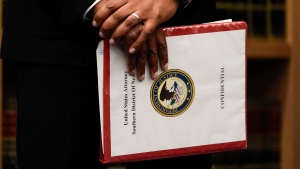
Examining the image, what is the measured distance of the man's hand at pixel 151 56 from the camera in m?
0.80

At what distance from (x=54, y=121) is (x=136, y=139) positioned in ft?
0.45

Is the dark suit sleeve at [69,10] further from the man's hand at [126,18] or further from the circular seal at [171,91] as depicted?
the circular seal at [171,91]

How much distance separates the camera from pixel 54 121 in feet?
2.73

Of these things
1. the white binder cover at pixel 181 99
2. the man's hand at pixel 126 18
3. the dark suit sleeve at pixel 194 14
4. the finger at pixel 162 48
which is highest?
the dark suit sleeve at pixel 194 14

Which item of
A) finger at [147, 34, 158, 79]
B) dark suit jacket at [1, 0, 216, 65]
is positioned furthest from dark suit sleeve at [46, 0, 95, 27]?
finger at [147, 34, 158, 79]

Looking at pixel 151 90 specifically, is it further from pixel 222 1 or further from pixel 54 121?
pixel 222 1

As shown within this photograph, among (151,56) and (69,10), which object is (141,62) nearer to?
(151,56)

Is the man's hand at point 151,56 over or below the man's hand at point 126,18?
below

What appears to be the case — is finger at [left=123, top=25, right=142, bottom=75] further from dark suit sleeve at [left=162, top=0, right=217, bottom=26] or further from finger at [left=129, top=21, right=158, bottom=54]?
dark suit sleeve at [left=162, top=0, right=217, bottom=26]

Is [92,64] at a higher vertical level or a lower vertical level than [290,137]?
higher

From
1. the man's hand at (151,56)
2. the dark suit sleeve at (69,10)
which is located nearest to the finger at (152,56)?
the man's hand at (151,56)

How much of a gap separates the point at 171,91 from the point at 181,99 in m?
0.02

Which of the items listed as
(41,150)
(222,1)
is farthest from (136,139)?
(222,1)

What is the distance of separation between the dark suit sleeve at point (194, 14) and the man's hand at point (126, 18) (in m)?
0.08
